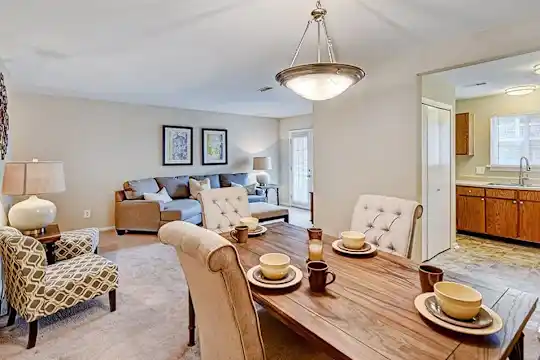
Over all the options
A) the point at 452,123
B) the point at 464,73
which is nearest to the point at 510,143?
the point at 452,123

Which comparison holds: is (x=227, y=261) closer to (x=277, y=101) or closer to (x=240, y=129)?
(x=277, y=101)

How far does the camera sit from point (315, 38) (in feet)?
9.07

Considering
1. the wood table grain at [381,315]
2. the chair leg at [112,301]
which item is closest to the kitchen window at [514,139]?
the wood table grain at [381,315]

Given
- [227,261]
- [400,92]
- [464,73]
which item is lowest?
[227,261]

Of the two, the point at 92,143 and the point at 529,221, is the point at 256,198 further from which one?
the point at 529,221

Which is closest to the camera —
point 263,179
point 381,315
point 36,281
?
point 381,315

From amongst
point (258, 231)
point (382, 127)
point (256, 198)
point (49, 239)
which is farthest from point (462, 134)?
point (49, 239)

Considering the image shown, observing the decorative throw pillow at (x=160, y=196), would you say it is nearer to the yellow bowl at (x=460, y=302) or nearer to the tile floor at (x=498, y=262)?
the tile floor at (x=498, y=262)

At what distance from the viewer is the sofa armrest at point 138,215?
16.6ft

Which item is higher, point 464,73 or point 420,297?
point 464,73

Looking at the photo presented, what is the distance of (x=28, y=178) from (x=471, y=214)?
5.49 meters

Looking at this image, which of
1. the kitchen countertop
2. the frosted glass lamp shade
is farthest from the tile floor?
the frosted glass lamp shade

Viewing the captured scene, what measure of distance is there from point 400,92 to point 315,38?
1.10 m

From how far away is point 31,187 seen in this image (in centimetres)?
257
